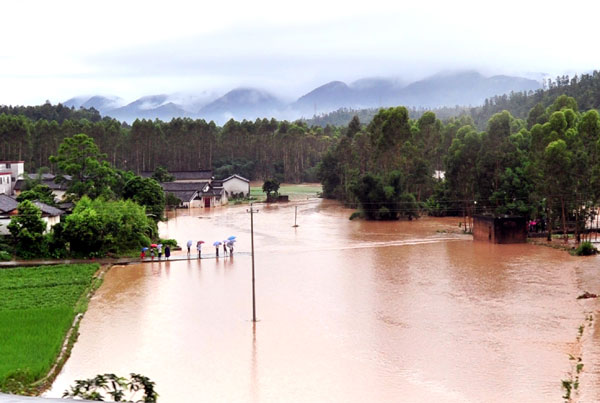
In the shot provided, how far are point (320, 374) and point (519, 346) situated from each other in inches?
200

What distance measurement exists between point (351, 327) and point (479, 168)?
24.1m

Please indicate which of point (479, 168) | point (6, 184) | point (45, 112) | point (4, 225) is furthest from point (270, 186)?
point (45, 112)

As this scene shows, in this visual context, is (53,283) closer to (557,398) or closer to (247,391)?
(247,391)

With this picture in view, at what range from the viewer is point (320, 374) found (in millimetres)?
14477

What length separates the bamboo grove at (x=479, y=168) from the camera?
3212 cm

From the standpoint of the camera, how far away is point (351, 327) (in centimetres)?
1817

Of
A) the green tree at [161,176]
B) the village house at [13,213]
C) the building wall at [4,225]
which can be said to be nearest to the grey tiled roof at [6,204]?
the village house at [13,213]

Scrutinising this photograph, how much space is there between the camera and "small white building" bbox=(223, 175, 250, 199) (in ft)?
205

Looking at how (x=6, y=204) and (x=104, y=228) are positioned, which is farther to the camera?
(x=6, y=204)

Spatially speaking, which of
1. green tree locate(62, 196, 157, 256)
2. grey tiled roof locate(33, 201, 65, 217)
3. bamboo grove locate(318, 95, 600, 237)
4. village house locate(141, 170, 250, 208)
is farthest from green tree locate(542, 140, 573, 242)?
village house locate(141, 170, 250, 208)

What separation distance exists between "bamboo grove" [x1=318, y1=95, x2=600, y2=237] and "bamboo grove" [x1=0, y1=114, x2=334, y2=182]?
58.1 feet

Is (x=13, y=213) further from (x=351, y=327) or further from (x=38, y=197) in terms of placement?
(x=351, y=327)

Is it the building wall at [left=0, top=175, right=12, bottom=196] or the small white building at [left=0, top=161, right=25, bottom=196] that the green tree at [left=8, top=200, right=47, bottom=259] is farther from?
the small white building at [left=0, top=161, right=25, bottom=196]

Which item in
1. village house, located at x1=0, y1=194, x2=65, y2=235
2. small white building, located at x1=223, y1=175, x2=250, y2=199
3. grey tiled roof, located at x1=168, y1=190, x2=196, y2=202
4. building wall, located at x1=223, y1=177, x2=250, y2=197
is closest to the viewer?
village house, located at x1=0, y1=194, x2=65, y2=235
